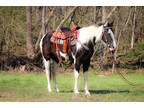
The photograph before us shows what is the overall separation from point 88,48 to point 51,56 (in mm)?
1881

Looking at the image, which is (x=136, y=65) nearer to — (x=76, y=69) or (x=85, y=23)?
(x=85, y=23)

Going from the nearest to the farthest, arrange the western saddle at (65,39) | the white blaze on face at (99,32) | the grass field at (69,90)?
the grass field at (69,90) → the white blaze on face at (99,32) → the western saddle at (65,39)

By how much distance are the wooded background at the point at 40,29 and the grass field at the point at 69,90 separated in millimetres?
1774

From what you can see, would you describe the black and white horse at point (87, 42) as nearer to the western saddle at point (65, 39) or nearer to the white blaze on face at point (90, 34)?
the white blaze on face at point (90, 34)

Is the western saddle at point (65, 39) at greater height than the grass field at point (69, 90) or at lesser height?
greater

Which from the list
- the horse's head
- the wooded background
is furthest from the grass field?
the wooded background

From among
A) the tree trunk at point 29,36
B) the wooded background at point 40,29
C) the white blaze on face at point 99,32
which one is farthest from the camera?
the tree trunk at point 29,36

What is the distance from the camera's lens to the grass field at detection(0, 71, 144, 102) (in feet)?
29.4

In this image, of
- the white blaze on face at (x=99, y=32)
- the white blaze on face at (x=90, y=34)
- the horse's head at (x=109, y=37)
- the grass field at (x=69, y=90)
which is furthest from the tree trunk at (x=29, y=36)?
the horse's head at (x=109, y=37)

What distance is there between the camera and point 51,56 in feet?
36.0

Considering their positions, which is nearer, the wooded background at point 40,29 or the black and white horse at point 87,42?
the black and white horse at point 87,42

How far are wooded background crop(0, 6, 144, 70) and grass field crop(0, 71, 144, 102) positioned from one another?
5.82 ft

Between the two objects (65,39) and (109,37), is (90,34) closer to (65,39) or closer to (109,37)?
(109,37)

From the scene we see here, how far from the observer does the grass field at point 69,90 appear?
8969 millimetres
